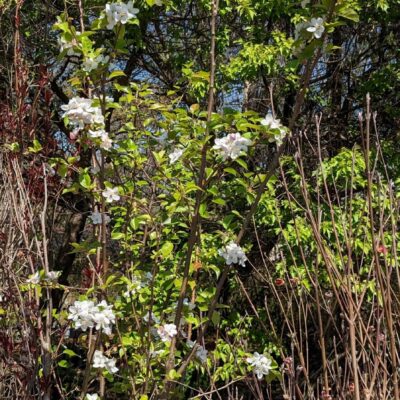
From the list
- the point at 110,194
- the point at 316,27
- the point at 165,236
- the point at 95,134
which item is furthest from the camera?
the point at 165,236

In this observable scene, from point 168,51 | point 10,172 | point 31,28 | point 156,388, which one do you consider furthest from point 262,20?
point 156,388

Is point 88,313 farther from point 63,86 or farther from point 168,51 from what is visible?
point 63,86

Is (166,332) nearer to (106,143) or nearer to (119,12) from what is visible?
(106,143)

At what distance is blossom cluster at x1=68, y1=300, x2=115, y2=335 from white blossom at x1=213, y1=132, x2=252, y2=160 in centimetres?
69

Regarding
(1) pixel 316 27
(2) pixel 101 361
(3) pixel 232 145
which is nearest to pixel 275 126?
(3) pixel 232 145

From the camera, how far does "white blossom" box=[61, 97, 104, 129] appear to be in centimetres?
204

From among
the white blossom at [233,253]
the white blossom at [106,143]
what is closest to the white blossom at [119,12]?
the white blossom at [106,143]

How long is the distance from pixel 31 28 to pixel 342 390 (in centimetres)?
546

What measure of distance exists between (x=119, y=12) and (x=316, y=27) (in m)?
0.67

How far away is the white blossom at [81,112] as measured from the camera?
204cm

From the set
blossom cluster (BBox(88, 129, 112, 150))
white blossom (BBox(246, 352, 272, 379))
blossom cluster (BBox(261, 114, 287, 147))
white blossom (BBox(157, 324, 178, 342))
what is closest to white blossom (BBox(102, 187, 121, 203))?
blossom cluster (BBox(88, 129, 112, 150))

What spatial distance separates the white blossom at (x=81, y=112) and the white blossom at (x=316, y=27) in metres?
0.79

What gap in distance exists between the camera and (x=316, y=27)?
1.86 meters

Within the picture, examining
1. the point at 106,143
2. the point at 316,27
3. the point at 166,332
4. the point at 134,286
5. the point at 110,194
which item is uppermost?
the point at 316,27
